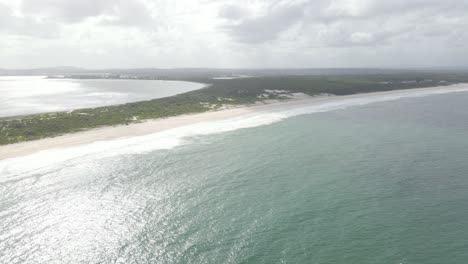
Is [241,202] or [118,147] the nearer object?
[241,202]

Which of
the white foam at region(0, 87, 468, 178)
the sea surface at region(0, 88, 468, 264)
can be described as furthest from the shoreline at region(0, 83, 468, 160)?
the sea surface at region(0, 88, 468, 264)

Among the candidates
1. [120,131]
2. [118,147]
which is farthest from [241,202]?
[120,131]

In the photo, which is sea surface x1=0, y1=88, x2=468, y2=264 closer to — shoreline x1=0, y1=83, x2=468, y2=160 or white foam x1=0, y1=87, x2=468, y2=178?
white foam x1=0, y1=87, x2=468, y2=178

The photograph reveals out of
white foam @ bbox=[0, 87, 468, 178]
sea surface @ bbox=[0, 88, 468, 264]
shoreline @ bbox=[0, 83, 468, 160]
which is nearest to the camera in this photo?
sea surface @ bbox=[0, 88, 468, 264]

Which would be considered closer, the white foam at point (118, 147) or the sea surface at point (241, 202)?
the sea surface at point (241, 202)

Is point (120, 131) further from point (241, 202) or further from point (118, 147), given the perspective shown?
point (241, 202)

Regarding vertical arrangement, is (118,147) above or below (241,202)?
below

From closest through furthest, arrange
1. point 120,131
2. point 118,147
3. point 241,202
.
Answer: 1. point 241,202
2. point 118,147
3. point 120,131

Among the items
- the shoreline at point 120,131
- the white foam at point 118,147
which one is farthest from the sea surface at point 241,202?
the shoreline at point 120,131

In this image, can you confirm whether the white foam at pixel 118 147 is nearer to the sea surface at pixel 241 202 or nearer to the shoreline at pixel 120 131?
the sea surface at pixel 241 202
